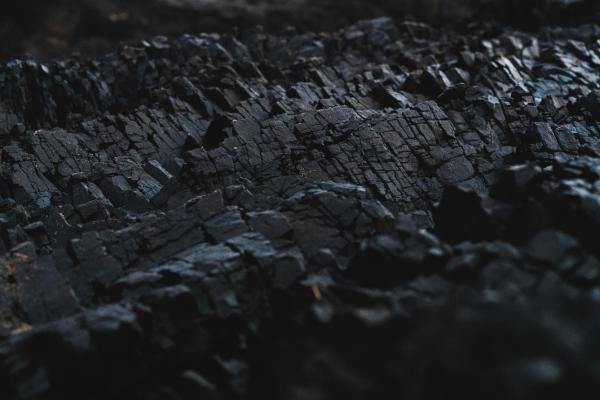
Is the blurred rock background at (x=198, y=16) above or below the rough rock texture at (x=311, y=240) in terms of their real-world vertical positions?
above

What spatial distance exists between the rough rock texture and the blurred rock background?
1730 centimetres

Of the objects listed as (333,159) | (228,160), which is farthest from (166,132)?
(333,159)

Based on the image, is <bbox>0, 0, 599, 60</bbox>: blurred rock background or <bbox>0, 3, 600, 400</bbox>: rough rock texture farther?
<bbox>0, 0, 599, 60</bbox>: blurred rock background

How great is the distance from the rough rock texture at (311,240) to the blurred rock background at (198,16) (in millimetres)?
17304

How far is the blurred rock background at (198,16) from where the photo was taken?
151 ft

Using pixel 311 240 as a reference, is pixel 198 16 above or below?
above

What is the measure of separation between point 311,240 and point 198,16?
4114 cm

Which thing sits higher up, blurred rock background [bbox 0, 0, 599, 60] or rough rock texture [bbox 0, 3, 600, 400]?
blurred rock background [bbox 0, 0, 599, 60]

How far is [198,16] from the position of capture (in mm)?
50594

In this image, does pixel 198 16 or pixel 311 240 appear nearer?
pixel 311 240

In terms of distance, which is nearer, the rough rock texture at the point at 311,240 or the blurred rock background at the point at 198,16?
the rough rock texture at the point at 311,240

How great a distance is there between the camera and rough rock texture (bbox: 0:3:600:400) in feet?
29.0

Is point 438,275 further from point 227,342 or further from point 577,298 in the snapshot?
point 227,342

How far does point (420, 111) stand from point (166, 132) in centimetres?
1287
